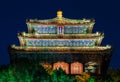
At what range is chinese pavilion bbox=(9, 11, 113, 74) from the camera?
258ft

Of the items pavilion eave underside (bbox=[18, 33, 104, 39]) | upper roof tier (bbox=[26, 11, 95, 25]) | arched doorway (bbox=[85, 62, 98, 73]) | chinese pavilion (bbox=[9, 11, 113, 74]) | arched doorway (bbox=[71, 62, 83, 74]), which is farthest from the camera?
upper roof tier (bbox=[26, 11, 95, 25])

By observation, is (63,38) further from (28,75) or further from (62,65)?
(28,75)

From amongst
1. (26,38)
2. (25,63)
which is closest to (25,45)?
(26,38)

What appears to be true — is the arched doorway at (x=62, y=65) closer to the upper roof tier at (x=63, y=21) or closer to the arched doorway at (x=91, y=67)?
the arched doorway at (x=91, y=67)

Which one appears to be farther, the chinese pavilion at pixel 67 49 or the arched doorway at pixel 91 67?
the arched doorway at pixel 91 67

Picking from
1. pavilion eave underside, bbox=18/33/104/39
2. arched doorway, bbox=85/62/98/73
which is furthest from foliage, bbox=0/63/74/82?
arched doorway, bbox=85/62/98/73

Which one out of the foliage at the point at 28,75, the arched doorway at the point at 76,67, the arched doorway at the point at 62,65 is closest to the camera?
the foliage at the point at 28,75

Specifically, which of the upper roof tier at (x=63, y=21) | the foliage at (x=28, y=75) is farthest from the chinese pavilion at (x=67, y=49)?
the foliage at (x=28, y=75)

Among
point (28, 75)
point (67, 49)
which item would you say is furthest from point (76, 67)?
point (28, 75)

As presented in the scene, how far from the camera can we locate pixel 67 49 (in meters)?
78.8

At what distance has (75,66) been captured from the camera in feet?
261

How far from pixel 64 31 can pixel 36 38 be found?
3.40 m

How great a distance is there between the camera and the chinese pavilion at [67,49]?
78625 mm

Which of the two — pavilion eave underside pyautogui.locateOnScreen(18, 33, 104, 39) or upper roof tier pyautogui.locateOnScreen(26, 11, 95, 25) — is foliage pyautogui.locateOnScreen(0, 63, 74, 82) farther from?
upper roof tier pyautogui.locateOnScreen(26, 11, 95, 25)
